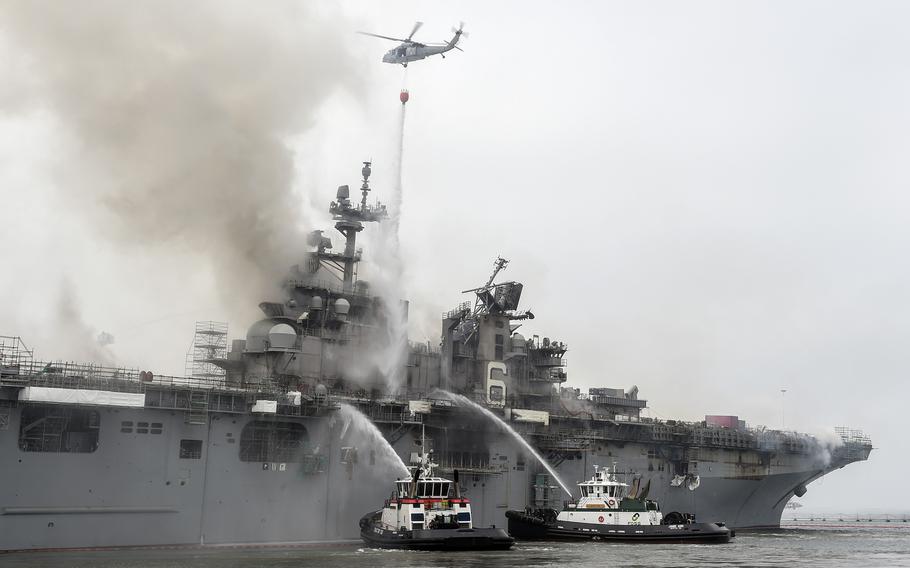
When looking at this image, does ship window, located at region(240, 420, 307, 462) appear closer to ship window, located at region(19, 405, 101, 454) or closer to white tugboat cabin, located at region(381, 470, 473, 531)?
white tugboat cabin, located at region(381, 470, 473, 531)

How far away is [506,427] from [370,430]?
26.6 ft

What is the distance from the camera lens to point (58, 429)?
34688 millimetres

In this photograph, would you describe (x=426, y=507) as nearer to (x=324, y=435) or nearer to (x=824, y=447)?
(x=324, y=435)

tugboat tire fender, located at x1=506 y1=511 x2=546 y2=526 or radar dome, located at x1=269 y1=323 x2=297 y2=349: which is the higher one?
radar dome, located at x1=269 y1=323 x2=297 y2=349

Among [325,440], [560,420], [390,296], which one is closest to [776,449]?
[560,420]

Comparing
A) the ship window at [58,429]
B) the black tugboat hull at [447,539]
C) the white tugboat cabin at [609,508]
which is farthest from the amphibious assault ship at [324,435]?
the black tugboat hull at [447,539]

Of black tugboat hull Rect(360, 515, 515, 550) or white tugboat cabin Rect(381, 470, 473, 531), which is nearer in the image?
black tugboat hull Rect(360, 515, 515, 550)

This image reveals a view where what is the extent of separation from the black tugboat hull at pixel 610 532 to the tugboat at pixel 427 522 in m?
6.60

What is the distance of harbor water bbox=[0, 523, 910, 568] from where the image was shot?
30672 mm

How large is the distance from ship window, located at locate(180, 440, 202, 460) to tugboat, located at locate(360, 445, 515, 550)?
25.7ft

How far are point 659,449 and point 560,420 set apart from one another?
7.61 meters

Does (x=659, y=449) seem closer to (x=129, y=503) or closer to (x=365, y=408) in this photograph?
(x=365, y=408)

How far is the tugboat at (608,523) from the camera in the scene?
4225 centimetres

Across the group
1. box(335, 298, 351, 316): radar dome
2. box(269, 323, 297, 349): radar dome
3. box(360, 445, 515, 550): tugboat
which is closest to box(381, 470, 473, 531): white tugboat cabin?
box(360, 445, 515, 550): tugboat
